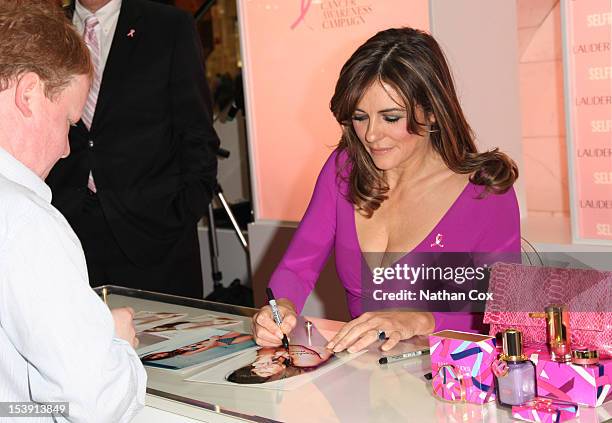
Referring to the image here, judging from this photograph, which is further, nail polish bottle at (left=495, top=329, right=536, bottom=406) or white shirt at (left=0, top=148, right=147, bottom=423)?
nail polish bottle at (left=495, top=329, right=536, bottom=406)

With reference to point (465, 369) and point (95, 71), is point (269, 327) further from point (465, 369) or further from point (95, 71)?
point (95, 71)

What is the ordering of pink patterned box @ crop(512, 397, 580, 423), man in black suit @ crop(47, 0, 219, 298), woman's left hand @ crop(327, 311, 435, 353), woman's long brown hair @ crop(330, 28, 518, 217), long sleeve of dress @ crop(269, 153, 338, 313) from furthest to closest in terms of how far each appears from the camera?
man in black suit @ crop(47, 0, 219, 298) < long sleeve of dress @ crop(269, 153, 338, 313) < woman's long brown hair @ crop(330, 28, 518, 217) < woman's left hand @ crop(327, 311, 435, 353) < pink patterned box @ crop(512, 397, 580, 423)

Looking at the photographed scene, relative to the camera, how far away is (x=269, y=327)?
195cm

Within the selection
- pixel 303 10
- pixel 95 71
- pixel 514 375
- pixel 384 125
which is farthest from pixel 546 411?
pixel 303 10

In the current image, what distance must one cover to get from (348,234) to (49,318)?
1.40 metres

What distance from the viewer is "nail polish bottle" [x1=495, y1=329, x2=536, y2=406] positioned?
1.38 metres

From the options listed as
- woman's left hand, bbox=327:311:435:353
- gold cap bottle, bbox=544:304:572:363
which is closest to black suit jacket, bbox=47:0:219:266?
woman's left hand, bbox=327:311:435:353

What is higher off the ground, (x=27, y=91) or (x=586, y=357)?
(x=27, y=91)

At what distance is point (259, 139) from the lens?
4.32 metres

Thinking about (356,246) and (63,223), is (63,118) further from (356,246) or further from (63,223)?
(356,246)

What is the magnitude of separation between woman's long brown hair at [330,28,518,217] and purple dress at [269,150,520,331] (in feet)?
0.20

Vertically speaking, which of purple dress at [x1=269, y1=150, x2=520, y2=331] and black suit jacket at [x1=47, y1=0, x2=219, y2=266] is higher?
black suit jacket at [x1=47, y1=0, x2=219, y2=266]

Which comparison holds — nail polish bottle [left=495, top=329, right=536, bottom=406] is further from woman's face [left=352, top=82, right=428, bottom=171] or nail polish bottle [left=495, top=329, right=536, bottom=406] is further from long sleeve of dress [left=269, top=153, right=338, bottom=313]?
long sleeve of dress [left=269, top=153, right=338, bottom=313]

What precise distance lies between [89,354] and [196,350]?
767 millimetres
